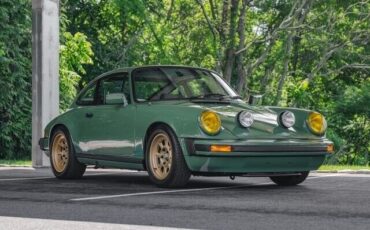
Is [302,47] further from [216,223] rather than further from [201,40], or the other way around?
[216,223]

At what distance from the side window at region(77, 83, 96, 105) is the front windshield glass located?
0.91m

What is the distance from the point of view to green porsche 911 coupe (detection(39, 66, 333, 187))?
8.89 m

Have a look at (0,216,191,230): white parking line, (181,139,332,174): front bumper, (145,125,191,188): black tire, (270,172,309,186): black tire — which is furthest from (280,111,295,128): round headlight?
(0,216,191,230): white parking line

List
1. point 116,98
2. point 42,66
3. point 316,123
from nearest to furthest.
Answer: point 316,123 → point 116,98 → point 42,66

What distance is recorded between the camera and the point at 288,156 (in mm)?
9125

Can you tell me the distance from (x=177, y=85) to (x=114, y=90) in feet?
3.69

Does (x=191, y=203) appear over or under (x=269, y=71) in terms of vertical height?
under

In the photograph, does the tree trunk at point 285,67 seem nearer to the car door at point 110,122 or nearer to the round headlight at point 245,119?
the car door at point 110,122

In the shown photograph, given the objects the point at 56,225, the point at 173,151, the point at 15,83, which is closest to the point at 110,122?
the point at 173,151

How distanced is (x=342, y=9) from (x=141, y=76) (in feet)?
76.7

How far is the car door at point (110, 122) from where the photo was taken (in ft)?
32.5

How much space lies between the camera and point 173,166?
29.6ft

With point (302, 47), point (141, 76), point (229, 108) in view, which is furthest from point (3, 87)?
point (302, 47)

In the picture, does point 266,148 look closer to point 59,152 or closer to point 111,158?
point 111,158
